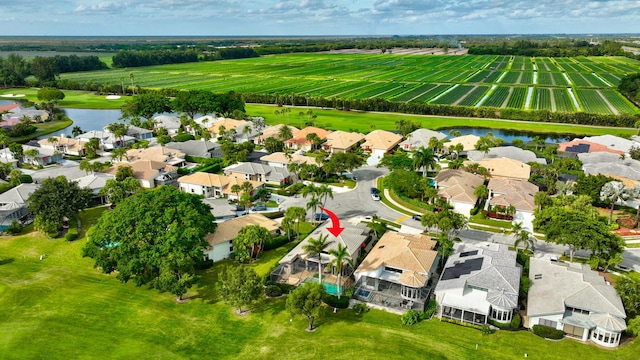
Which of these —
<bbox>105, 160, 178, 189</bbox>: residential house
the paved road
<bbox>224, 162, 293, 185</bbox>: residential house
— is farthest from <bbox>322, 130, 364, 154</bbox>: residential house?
<bbox>105, 160, 178, 189</bbox>: residential house

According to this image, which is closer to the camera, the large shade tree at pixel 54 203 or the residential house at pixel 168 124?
the large shade tree at pixel 54 203

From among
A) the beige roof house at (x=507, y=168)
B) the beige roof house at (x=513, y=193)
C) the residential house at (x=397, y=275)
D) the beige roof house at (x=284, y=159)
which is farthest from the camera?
the beige roof house at (x=284, y=159)

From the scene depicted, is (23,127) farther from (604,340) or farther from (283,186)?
(604,340)

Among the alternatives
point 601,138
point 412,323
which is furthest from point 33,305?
point 601,138

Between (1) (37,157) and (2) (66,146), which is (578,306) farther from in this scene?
(2) (66,146)

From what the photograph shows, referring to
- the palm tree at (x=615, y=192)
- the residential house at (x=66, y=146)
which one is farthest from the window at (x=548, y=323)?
the residential house at (x=66, y=146)

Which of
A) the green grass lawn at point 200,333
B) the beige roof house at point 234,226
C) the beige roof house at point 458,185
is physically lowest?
the green grass lawn at point 200,333

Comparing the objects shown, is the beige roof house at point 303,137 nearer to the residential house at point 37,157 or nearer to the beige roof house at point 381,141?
the beige roof house at point 381,141
